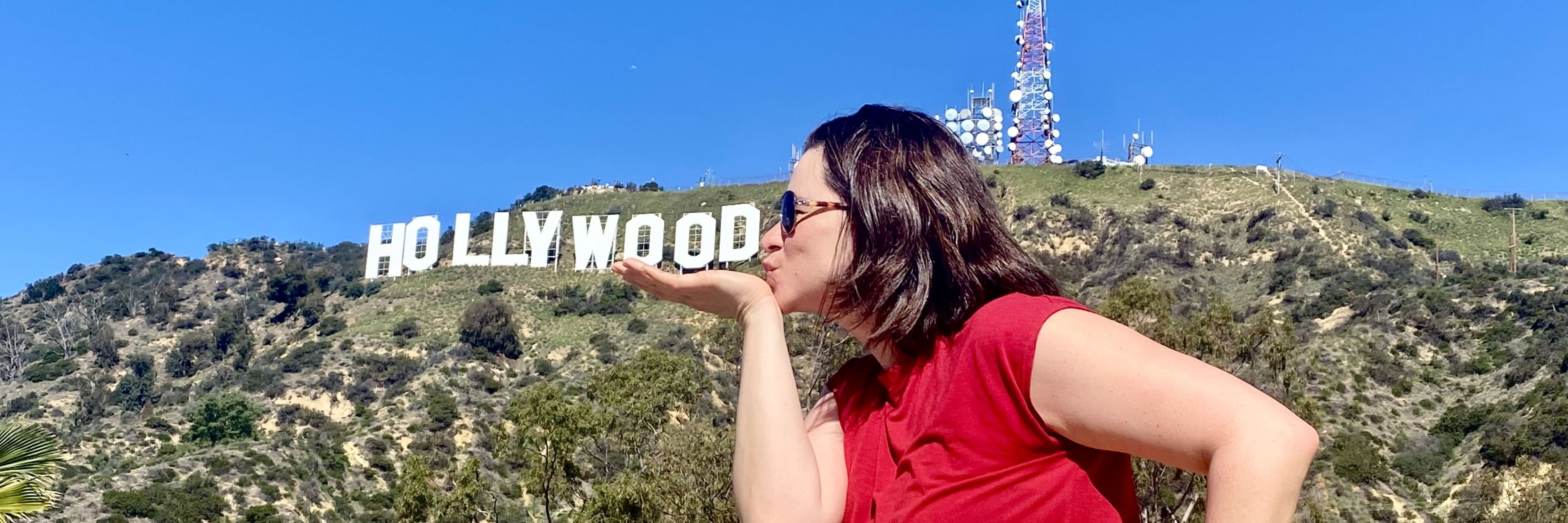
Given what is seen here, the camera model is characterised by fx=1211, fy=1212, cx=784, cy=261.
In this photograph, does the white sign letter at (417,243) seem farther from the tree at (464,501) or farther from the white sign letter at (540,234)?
the tree at (464,501)

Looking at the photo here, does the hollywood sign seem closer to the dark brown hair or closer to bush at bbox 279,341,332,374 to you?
bush at bbox 279,341,332,374

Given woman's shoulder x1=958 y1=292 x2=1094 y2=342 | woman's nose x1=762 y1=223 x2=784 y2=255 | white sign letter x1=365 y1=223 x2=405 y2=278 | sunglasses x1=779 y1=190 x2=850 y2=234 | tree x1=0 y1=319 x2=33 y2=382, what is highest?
white sign letter x1=365 y1=223 x2=405 y2=278

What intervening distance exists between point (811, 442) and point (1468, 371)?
123 feet

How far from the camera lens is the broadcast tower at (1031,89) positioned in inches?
2078

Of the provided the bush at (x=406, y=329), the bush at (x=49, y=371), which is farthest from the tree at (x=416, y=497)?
the bush at (x=49, y=371)

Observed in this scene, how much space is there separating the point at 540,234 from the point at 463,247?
322 centimetres

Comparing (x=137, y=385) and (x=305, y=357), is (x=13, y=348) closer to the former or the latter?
(x=137, y=385)

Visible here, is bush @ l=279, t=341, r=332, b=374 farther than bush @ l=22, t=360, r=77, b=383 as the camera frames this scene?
No

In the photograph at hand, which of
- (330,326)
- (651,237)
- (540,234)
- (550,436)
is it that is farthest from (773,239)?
(330,326)

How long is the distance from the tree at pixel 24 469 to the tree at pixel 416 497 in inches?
387

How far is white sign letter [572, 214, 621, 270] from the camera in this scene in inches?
1865

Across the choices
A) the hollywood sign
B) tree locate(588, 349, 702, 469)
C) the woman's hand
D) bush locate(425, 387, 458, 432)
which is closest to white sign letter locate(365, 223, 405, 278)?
the hollywood sign

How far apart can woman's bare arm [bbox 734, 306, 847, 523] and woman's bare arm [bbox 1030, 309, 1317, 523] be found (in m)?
0.42

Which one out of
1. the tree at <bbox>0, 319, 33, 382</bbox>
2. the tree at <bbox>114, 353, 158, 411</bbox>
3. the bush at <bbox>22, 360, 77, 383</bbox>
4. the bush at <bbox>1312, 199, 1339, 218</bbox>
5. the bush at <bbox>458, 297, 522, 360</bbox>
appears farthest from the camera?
the tree at <bbox>0, 319, 33, 382</bbox>
